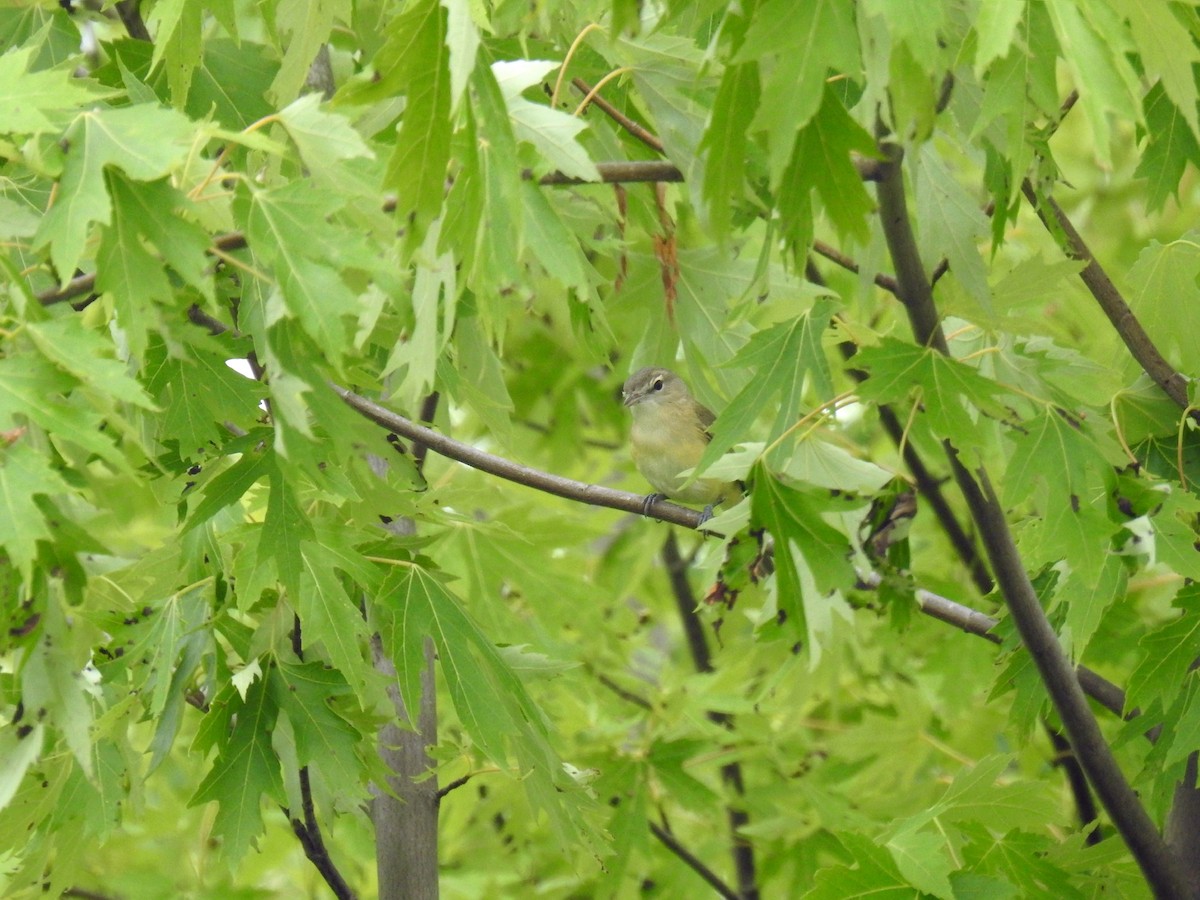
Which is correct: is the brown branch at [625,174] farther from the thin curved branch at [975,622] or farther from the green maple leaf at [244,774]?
the green maple leaf at [244,774]

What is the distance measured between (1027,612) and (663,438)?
2682mm

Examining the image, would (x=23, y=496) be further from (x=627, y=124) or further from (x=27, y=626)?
(x=627, y=124)

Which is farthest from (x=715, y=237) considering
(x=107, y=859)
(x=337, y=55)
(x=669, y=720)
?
(x=107, y=859)

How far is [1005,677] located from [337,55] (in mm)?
3517

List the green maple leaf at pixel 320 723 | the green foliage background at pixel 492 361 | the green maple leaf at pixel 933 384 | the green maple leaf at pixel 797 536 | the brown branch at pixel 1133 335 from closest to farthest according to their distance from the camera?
1. the green foliage background at pixel 492 361
2. the green maple leaf at pixel 933 384
3. the green maple leaf at pixel 797 536
4. the green maple leaf at pixel 320 723
5. the brown branch at pixel 1133 335

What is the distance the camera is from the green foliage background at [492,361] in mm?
1932

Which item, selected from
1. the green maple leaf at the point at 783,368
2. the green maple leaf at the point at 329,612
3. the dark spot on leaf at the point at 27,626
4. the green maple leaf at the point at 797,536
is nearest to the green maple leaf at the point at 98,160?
the dark spot on leaf at the point at 27,626

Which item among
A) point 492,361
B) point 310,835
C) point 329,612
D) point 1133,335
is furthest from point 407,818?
point 1133,335

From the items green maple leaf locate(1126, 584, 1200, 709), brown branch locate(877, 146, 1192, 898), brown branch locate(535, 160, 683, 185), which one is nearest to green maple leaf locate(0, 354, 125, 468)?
brown branch locate(535, 160, 683, 185)

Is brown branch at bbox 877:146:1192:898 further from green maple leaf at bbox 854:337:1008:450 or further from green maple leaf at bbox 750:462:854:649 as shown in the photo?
green maple leaf at bbox 750:462:854:649

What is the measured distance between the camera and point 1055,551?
2.32 meters

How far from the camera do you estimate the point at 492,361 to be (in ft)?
10.1

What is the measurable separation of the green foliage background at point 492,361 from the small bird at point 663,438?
76cm

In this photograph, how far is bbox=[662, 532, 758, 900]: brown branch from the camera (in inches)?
202
